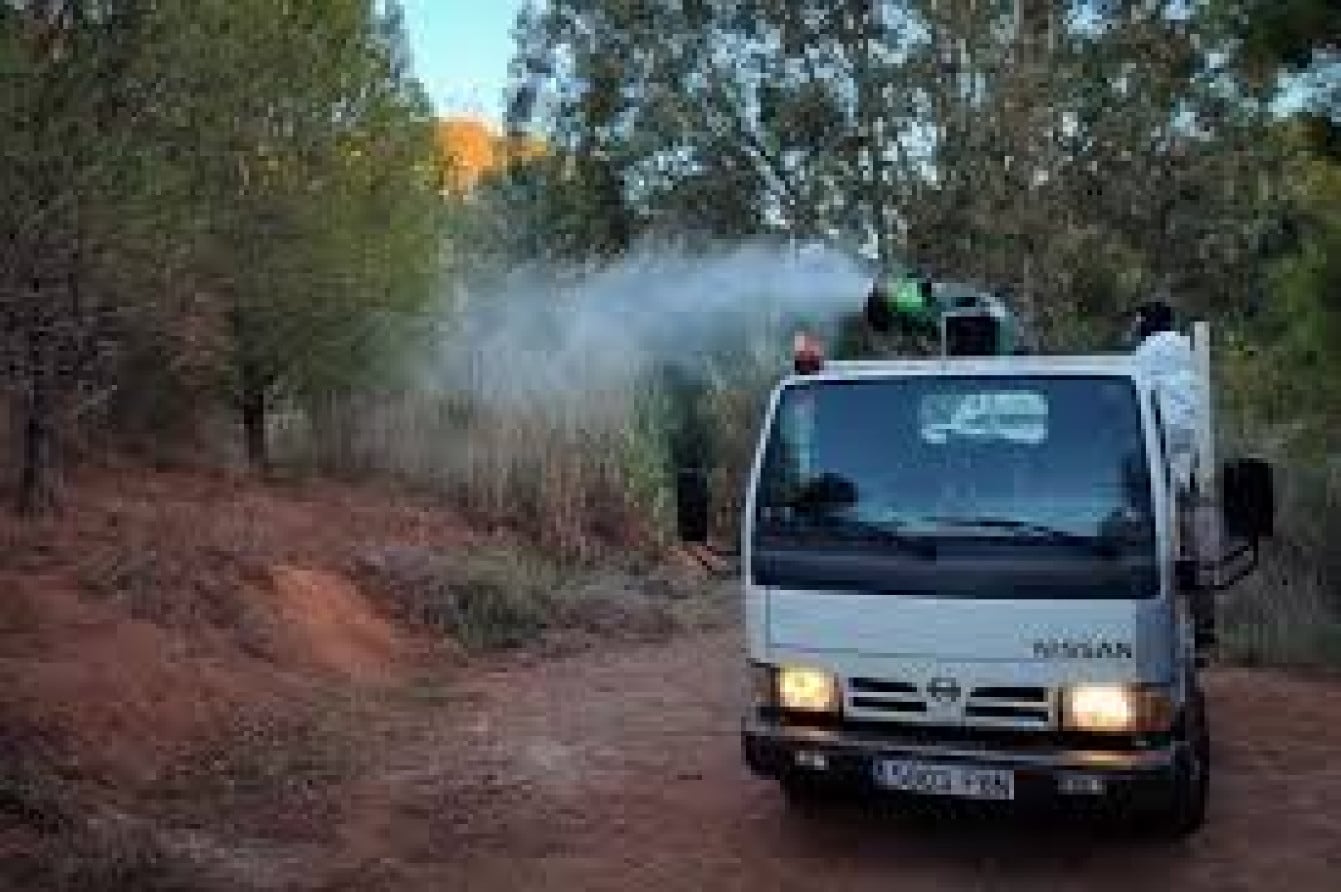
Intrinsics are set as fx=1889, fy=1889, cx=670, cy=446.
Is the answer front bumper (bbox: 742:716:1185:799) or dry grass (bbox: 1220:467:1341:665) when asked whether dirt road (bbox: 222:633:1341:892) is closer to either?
front bumper (bbox: 742:716:1185:799)

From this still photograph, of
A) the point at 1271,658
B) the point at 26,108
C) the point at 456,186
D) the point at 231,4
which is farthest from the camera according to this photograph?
the point at 456,186

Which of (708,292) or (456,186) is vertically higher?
(456,186)

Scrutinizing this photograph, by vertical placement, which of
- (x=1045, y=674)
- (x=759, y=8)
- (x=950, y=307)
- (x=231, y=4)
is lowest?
(x=1045, y=674)

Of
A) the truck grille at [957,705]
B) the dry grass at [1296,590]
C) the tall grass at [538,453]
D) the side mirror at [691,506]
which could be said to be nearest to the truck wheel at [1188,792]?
the truck grille at [957,705]

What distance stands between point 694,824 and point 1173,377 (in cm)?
333

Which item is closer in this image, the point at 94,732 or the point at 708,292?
the point at 94,732

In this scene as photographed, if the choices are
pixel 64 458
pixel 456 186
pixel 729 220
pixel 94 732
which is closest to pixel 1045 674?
pixel 94 732

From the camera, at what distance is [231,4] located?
11789 millimetres

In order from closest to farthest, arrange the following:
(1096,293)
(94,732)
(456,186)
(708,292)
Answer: (94,732), (708,292), (456,186), (1096,293)

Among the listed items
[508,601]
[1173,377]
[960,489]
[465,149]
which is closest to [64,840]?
[960,489]

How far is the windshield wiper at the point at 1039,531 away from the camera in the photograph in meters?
7.50

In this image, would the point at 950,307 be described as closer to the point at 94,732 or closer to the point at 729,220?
the point at 94,732

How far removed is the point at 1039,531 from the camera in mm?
7582

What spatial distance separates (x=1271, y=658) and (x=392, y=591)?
6508mm
